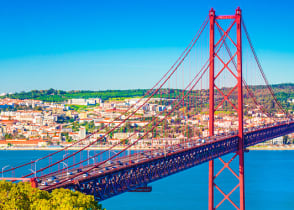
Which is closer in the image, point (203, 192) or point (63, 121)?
point (203, 192)

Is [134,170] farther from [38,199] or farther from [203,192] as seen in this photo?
[203,192]

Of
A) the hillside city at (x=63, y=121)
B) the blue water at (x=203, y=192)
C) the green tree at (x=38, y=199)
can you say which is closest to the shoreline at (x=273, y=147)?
the hillside city at (x=63, y=121)

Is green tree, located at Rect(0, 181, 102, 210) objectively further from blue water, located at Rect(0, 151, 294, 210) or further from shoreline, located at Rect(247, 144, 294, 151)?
shoreline, located at Rect(247, 144, 294, 151)

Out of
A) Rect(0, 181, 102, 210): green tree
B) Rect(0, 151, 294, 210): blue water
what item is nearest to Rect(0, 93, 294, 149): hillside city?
Rect(0, 151, 294, 210): blue water

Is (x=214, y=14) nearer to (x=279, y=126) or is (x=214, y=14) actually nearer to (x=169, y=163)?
(x=169, y=163)

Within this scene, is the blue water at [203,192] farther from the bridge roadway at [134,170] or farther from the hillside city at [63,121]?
the hillside city at [63,121]

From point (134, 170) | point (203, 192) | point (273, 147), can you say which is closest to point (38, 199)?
point (134, 170)

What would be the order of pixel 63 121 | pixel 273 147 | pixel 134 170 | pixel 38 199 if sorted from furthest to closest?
pixel 63 121, pixel 273 147, pixel 134 170, pixel 38 199
